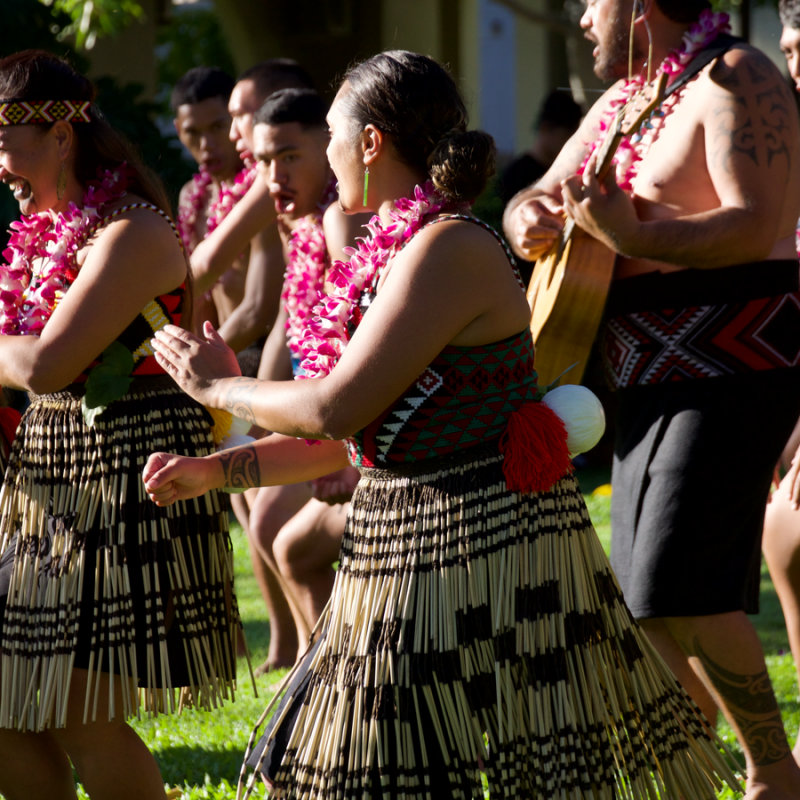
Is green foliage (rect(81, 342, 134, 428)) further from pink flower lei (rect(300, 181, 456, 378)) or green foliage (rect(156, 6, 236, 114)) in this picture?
green foliage (rect(156, 6, 236, 114))

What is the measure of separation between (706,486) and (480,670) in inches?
41.9

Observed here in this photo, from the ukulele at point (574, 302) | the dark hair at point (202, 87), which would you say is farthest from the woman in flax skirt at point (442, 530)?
the dark hair at point (202, 87)

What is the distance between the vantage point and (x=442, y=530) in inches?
88.5

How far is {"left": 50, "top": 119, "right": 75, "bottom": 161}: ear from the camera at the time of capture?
2998 millimetres

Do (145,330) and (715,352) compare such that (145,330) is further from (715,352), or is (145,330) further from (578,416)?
(715,352)

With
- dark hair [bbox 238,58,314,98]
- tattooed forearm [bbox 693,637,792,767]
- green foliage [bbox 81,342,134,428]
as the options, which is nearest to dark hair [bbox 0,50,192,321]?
green foliage [bbox 81,342,134,428]

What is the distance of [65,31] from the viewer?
1022 cm

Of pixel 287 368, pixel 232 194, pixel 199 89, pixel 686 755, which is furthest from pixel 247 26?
pixel 686 755

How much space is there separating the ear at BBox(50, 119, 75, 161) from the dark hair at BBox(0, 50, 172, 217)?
3 centimetres

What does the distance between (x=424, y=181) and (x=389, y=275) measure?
0.28 metres

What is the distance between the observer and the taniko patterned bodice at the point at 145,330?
2900 millimetres

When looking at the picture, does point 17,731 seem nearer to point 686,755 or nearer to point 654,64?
point 686,755

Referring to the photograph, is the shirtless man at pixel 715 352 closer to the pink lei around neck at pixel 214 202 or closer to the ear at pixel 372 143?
the ear at pixel 372 143

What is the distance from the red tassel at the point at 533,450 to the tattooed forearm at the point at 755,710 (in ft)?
3.45
